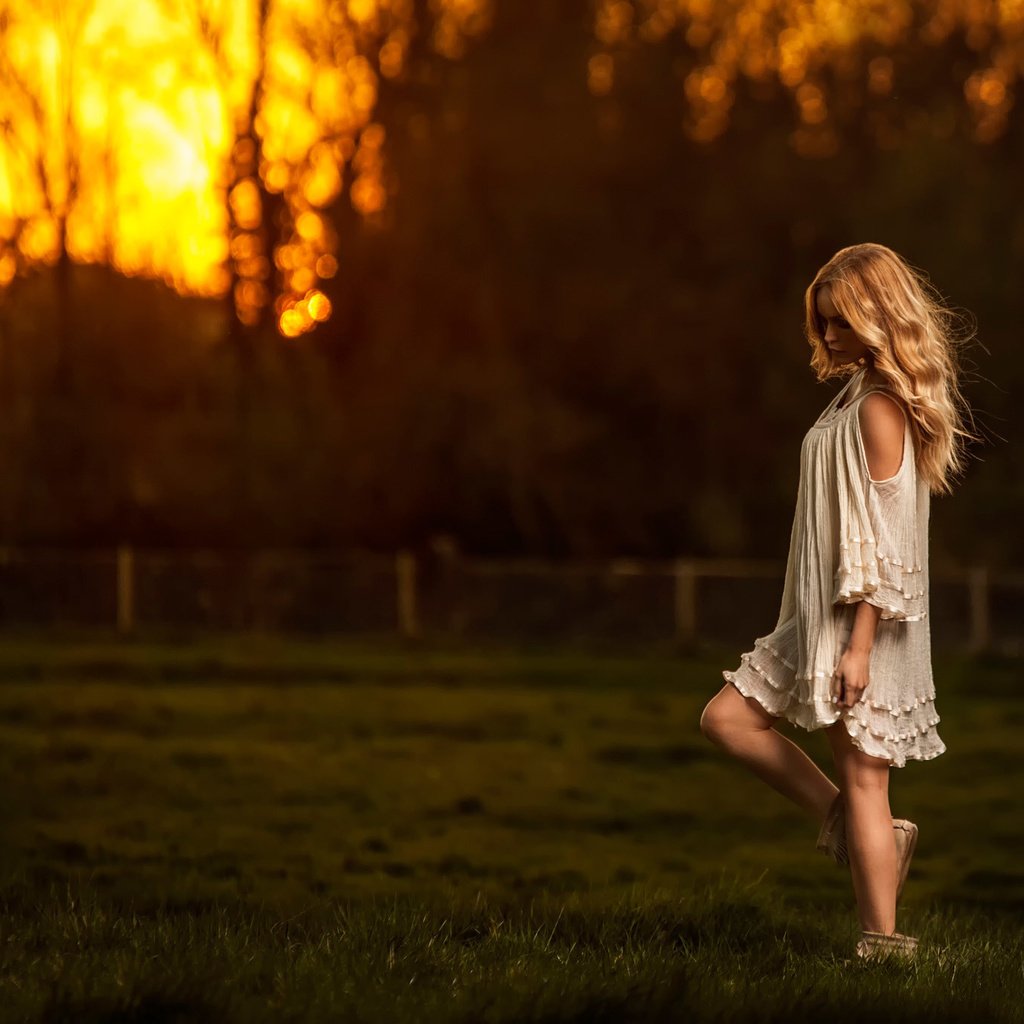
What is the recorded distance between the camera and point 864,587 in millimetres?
5156

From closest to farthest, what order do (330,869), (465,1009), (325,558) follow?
(465,1009) → (330,869) → (325,558)

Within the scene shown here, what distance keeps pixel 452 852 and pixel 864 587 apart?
4.81 metres

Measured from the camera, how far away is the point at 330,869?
29.0 ft

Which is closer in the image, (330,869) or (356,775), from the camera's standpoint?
(330,869)

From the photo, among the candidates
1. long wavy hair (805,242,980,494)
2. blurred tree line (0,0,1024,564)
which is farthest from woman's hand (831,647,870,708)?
blurred tree line (0,0,1024,564)

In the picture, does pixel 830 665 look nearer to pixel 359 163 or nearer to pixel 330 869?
pixel 330 869

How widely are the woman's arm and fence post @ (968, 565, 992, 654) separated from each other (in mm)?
18889

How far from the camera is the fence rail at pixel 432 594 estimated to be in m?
24.1

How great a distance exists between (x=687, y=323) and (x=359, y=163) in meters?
5.07


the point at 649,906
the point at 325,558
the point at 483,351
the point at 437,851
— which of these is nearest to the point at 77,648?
the point at 325,558

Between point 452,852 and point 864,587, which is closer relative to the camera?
point 864,587

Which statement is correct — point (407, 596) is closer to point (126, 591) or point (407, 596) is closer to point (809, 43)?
point (126, 591)

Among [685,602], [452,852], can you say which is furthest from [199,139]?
[452,852]

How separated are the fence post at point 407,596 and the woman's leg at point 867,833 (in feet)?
69.0
